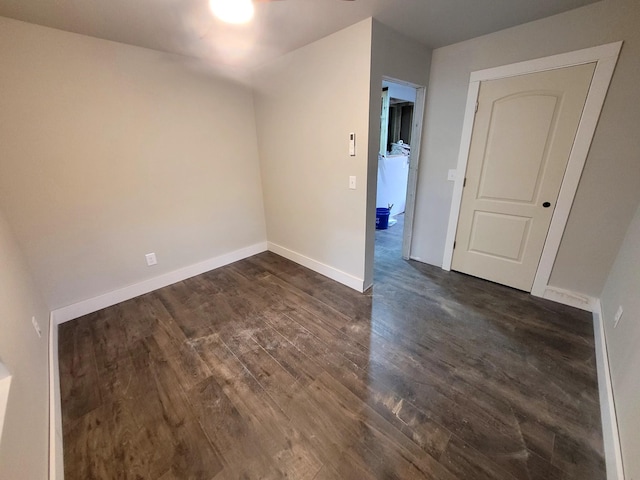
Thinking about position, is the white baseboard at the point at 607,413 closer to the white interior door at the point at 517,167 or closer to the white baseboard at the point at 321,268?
the white interior door at the point at 517,167

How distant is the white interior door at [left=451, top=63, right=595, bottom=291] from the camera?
2.11 m

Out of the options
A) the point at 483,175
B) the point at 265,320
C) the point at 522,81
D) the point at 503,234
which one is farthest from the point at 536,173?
the point at 265,320

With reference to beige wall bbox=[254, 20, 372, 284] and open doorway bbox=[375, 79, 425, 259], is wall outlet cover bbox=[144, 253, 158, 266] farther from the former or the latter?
open doorway bbox=[375, 79, 425, 259]

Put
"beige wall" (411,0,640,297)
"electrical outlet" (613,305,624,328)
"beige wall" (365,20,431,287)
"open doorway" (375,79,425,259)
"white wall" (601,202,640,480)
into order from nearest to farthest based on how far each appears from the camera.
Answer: "white wall" (601,202,640,480), "electrical outlet" (613,305,624,328), "beige wall" (411,0,640,297), "beige wall" (365,20,431,287), "open doorway" (375,79,425,259)

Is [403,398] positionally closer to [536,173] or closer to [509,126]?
[536,173]

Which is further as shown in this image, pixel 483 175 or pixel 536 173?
pixel 483 175

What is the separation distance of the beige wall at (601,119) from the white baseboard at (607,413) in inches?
22.7

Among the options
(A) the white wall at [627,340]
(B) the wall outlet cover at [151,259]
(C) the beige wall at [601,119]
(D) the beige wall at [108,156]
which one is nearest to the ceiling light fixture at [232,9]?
(D) the beige wall at [108,156]

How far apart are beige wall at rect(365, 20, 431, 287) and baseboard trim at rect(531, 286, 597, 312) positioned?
1682 mm

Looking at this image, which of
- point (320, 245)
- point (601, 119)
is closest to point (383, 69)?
point (601, 119)

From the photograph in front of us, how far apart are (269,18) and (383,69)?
959mm

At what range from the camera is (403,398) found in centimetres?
158

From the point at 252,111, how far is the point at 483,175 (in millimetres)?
2731

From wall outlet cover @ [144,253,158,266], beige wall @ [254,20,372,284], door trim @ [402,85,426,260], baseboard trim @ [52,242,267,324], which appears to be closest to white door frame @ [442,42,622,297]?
door trim @ [402,85,426,260]
